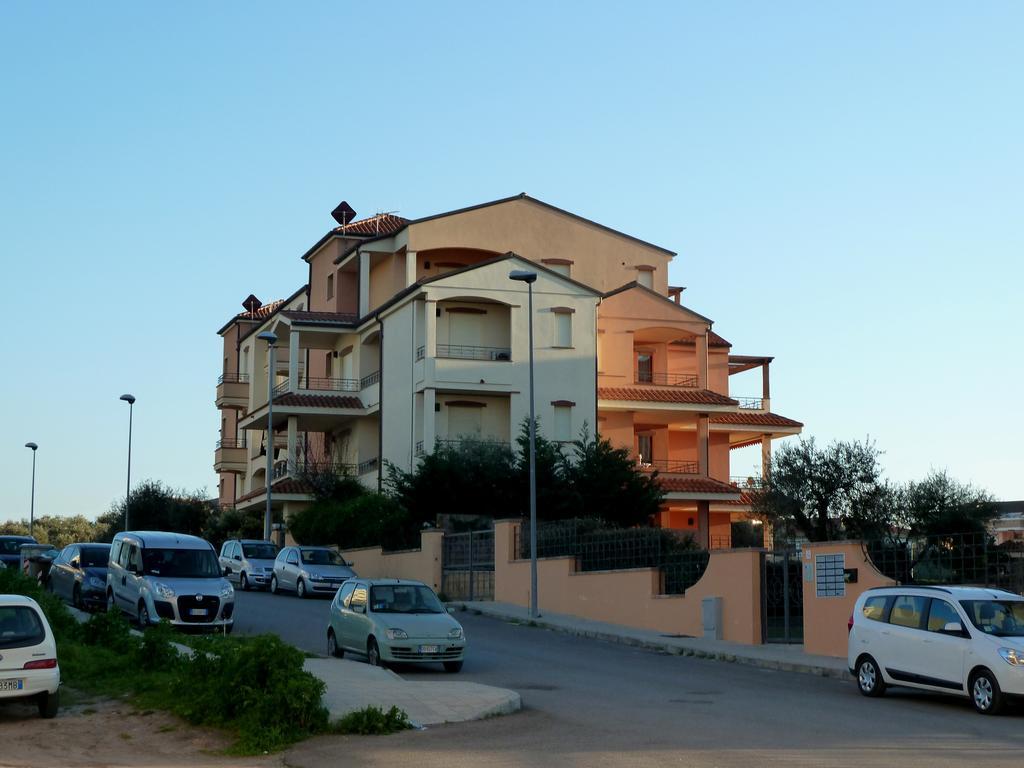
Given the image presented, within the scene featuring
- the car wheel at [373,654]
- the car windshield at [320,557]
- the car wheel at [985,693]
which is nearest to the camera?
the car wheel at [985,693]

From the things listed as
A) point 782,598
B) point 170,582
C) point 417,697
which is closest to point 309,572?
point 170,582

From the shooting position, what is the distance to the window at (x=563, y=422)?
54062 millimetres

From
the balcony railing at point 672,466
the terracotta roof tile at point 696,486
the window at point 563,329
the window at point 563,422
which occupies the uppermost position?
the window at point 563,329

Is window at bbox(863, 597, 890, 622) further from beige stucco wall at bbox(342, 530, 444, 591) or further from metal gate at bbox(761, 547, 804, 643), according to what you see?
beige stucco wall at bbox(342, 530, 444, 591)

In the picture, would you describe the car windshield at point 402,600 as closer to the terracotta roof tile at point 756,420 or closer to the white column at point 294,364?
the white column at point 294,364

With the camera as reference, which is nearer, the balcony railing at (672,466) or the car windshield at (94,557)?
the car windshield at (94,557)

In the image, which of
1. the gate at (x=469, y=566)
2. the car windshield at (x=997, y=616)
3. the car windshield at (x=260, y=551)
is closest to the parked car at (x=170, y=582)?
the gate at (x=469, y=566)

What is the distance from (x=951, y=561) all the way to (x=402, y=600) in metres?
9.08

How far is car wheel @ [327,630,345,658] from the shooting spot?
75.0ft

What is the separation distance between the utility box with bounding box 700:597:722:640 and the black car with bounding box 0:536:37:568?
23.4 m

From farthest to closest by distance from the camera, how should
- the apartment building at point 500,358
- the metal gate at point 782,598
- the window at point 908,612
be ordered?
the apartment building at point 500,358 < the metal gate at point 782,598 < the window at point 908,612

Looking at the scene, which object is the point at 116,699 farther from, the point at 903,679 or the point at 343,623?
the point at 903,679

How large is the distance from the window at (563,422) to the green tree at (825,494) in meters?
8.74

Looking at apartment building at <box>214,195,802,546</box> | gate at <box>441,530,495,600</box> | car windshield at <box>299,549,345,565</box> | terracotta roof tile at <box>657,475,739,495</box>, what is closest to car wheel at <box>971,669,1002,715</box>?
gate at <box>441,530,495,600</box>
